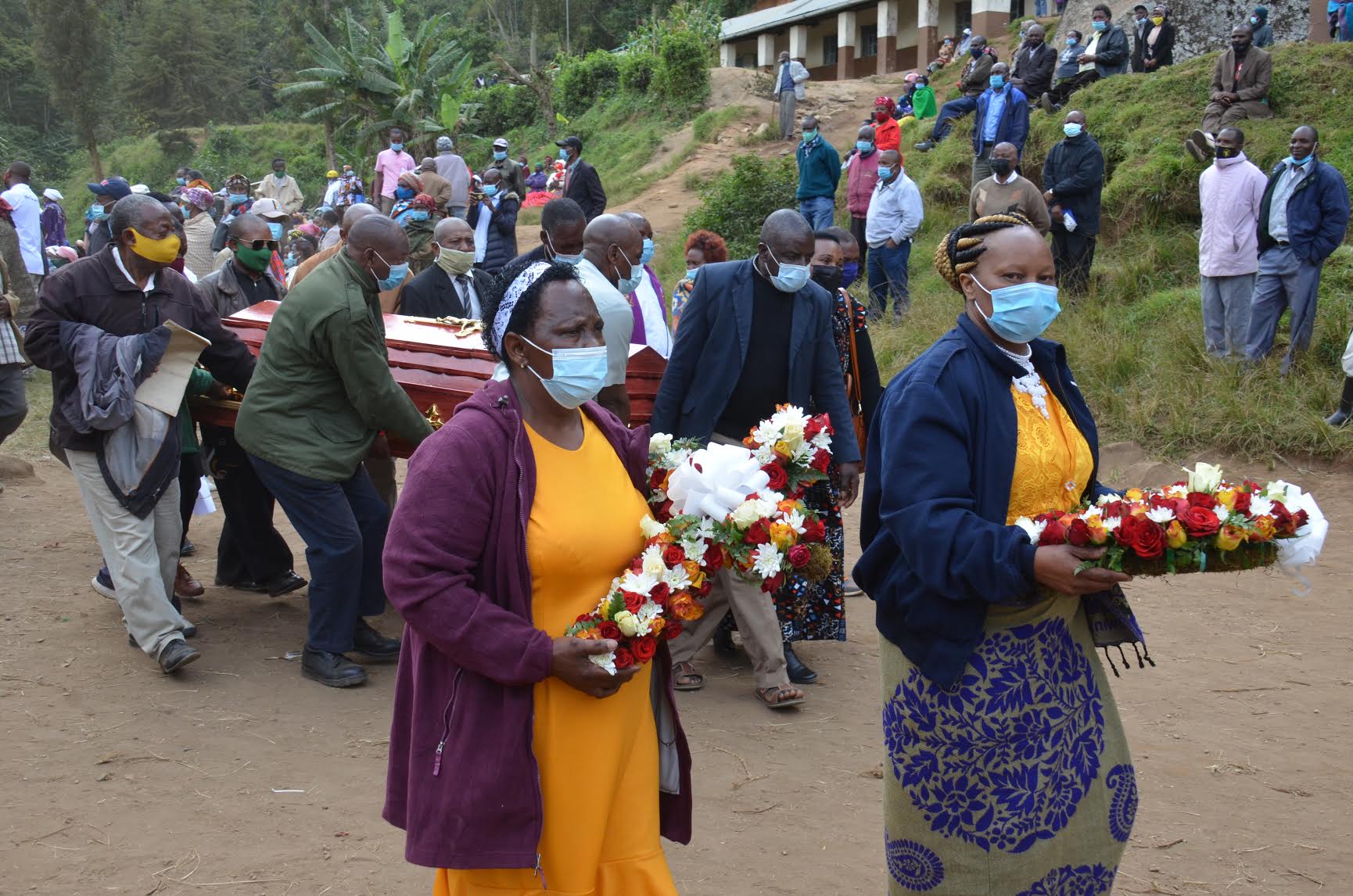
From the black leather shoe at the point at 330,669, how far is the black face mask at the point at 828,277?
3019 mm

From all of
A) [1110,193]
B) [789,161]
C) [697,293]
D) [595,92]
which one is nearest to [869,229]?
[1110,193]

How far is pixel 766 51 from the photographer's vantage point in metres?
39.7

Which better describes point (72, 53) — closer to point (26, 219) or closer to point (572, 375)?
point (26, 219)

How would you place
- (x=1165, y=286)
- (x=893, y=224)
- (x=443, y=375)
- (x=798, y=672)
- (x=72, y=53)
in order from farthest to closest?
(x=72, y=53), (x=893, y=224), (x=1165, y=286), (x=443, y=375), (x=798, y=672)

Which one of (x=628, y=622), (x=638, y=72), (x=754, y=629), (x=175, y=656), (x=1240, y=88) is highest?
(x=638, y=72)

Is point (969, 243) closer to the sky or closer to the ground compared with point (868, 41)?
closer to the ground

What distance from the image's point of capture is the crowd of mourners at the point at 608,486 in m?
2.47

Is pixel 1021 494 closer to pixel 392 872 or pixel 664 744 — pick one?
pixel 664 744

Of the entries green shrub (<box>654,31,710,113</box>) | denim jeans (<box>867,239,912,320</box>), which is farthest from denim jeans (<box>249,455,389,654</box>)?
green shrub (<box>654,31,710,113</box>)

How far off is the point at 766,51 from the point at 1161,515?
1563 inches

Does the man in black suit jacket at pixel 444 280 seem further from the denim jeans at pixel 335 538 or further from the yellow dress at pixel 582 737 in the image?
the yellow dress at pixel 582 737

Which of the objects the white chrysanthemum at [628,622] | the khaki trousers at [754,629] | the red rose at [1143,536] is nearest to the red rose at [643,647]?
the white chrysanthemum at [628,622]

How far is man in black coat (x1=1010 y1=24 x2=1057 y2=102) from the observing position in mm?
17109

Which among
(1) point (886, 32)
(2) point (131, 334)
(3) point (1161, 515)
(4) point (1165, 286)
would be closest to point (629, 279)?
(2) point (131, 334)
